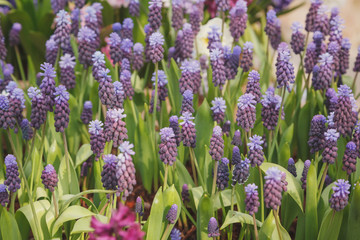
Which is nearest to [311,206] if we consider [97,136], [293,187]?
[293,187]

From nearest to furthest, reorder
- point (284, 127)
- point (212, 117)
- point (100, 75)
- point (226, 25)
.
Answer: point (100, 75) → point (212, 117) → point (284, 127) → point (226, 25)

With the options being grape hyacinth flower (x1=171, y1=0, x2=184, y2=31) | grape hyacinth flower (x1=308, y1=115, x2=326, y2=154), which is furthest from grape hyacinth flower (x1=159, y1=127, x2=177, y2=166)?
grape hyacinth flower (x1=171, y1=0, x2=184, y2=31)

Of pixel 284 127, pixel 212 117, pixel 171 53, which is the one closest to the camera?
pixel 212 117

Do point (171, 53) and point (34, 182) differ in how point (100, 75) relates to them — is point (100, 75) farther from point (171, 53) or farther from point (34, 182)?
point (171, 53)

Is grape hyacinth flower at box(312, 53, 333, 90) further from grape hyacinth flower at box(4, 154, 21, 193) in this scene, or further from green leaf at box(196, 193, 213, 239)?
grape hyacinth flower at box(4, 154, 21, 193)

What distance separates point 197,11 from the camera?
188 inches

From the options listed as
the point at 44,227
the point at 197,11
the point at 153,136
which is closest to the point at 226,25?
the point at 197,11

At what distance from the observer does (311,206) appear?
10.7ft

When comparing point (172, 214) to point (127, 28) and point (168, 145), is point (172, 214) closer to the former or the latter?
point (168, 145)

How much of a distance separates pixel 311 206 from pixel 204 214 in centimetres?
65

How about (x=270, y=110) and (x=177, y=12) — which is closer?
(x=270, y=110)

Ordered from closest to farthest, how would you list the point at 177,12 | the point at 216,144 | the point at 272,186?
the point at 272,186 < the point at 216,144 < the point at 177,12

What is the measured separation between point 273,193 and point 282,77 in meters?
0.98

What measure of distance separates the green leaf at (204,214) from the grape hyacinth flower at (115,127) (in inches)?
23.9
